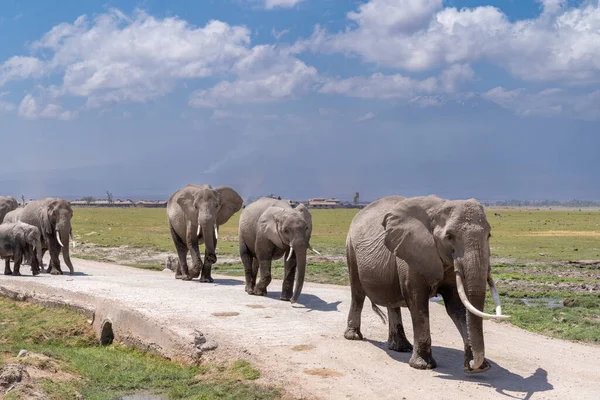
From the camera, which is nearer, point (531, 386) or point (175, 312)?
point (531, 386)

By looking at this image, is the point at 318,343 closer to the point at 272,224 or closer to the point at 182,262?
the point at 272,224

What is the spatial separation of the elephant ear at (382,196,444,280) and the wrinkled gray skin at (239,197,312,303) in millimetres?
7223

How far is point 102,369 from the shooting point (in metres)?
16.9

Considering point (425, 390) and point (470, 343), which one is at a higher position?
point (470, 343)

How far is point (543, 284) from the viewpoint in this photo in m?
32.2

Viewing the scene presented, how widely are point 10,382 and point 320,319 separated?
314 inches

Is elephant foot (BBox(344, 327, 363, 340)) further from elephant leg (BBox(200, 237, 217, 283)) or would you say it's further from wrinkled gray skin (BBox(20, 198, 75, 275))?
wrinkled gray skin (BBox(20, 198, 75, 275))

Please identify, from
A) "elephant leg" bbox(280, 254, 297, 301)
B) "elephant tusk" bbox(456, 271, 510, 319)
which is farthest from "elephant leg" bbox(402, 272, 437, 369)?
"elephant leg" bbox(280, 254, 297, 301)

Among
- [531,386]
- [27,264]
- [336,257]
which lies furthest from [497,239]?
[531,386]

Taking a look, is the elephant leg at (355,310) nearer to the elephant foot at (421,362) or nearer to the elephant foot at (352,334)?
the elephant foot at (352,334)

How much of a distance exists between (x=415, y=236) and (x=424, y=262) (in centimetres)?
50

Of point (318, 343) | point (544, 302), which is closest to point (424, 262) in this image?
point (318, 343)

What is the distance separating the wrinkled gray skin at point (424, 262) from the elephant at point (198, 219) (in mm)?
10903

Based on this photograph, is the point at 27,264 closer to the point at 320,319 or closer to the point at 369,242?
the point at 320,319
